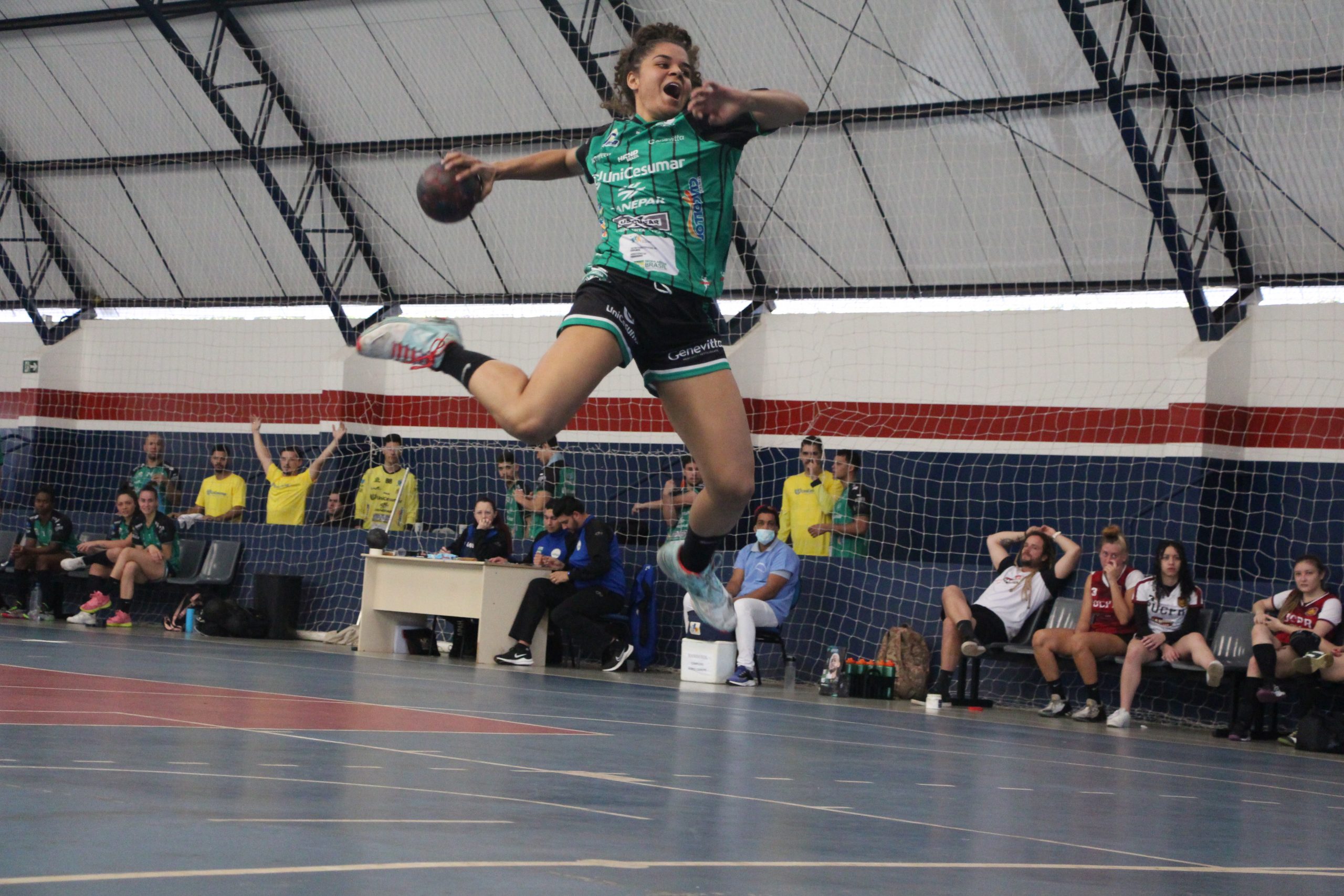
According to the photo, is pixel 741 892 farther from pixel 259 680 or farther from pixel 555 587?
pixel 555 587

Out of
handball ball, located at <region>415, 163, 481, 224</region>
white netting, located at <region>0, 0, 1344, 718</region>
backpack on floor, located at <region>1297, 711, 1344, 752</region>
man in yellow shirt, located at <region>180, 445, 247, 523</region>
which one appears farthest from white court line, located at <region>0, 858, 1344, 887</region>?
man in yellow shirt, located at <region>180, 445, 247, 523</region>

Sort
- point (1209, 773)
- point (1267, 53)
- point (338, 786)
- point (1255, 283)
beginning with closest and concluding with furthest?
1. point (338, 786)
2. point (1209, 773)
3. point (1267, 53)
4. point (1255, 283)

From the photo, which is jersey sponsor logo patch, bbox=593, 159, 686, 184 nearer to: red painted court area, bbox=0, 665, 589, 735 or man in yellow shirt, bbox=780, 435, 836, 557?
red painted court area, bbox=0, 665, 589, 735

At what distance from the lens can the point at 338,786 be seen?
4.15 metres

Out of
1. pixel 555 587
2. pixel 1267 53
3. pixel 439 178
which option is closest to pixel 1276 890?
pixel 439 178

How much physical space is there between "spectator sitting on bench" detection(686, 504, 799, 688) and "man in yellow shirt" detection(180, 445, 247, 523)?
5.98m

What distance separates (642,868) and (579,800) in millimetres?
1075

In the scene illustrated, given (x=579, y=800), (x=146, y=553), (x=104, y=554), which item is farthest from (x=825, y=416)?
(x=579, y=800)

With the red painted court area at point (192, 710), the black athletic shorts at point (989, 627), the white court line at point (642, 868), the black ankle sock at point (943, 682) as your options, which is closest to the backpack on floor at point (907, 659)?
the black ankle sock at point (943, 682)

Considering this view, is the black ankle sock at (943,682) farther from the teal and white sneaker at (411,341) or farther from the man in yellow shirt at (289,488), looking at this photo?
the man in yellow shirt at (289,488)

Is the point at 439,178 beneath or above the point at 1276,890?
above

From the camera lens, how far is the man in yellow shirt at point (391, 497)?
15.2 metres

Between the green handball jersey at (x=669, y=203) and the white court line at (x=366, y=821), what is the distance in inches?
73.0

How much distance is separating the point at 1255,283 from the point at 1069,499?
2.39 metres
